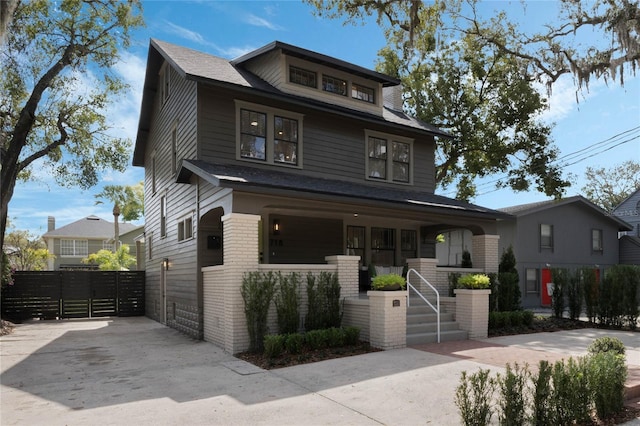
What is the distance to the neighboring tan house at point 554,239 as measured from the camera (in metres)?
20.6

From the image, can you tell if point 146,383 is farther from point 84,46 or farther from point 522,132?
point 522,132

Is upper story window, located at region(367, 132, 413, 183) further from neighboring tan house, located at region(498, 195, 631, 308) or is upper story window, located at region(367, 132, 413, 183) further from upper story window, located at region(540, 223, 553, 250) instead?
upper story window, located at region(540, 223, 553, 250)

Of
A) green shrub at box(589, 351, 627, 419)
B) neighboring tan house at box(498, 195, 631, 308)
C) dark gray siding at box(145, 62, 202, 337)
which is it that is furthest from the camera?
neighboring tan house at box(498, 195, 631, 308)

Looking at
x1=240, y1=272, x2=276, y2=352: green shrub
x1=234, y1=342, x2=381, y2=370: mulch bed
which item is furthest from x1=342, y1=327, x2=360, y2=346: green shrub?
x1=240, y1=272, x2=276, y2=352: green shrub

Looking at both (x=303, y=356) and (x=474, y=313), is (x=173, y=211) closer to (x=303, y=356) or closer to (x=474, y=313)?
(x=303, y=356)

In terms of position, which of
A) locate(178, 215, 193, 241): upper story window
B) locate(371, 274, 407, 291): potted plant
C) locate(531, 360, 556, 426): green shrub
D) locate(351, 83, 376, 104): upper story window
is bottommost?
locate(531, 360, 556, 426): green shrub

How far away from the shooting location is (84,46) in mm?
16031

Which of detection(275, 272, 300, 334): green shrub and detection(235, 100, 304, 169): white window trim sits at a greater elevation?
detection(235, 100, 304, 169): white window trim

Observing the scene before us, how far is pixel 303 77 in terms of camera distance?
43.5ft

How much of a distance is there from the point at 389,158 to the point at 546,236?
37.6 feet

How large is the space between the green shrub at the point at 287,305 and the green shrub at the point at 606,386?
5.19m

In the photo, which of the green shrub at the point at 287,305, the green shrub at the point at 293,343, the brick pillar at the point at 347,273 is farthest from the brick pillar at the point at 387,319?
the green shrub at the point at 293,343

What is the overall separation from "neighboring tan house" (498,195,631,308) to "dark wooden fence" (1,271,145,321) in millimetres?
15890

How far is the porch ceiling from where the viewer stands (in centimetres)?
898
